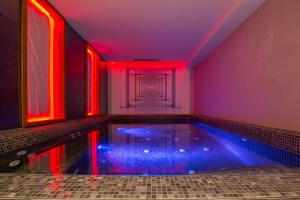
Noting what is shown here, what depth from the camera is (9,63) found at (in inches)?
98.9

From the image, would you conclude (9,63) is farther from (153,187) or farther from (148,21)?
(148,21)

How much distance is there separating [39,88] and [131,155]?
6.21ft

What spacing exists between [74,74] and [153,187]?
4.07 metres

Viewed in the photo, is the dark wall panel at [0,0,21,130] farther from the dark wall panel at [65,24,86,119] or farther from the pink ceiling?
the dark wall panel at [65,24,86,119]

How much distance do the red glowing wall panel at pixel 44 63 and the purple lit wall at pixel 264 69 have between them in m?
3.32

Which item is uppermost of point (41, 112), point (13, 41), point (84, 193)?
point (13, 41)

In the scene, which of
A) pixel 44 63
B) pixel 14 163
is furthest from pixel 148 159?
pixel 44 63

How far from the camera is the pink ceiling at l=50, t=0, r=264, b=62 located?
11.2 ft

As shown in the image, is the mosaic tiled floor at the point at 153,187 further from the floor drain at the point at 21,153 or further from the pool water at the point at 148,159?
the floor drain at the point at 21,153

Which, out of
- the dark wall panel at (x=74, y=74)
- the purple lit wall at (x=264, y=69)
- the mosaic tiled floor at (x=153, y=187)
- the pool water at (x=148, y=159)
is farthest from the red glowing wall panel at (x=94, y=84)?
the mosaic tiled floor at (x=153, y=187)

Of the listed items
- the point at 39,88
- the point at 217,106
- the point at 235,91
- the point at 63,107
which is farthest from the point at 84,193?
the point at 217,106

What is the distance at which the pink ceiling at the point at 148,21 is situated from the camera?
3424 mm

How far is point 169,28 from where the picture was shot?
14.9 ft

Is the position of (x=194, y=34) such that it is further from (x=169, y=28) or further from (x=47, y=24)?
(x=47, y=24)
